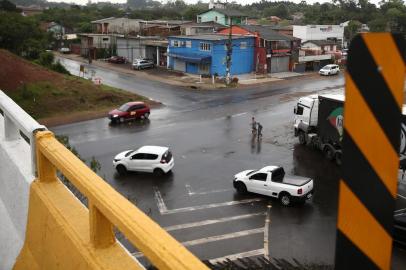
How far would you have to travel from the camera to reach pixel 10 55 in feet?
129

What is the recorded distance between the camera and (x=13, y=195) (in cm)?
477

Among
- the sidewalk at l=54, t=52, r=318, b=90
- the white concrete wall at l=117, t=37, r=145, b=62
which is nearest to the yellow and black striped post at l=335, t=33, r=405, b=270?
the sidewalk at l=54, t=52, r=318, b=90

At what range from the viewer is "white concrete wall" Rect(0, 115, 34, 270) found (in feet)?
14.5

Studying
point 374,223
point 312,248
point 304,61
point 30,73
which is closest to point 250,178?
point 312,248

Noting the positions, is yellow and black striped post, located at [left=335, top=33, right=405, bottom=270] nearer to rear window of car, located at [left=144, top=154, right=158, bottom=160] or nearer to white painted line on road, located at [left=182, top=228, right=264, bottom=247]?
white painted line on road, located at [left=182, top=228, right=264, bottom=247]

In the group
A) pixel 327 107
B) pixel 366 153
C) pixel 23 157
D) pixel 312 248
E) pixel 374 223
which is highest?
pixel 366 153

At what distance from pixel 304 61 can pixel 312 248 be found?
45080 mm

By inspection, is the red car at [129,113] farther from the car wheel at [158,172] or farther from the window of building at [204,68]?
the window of building at [204,68]

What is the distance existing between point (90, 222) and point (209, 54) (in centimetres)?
4627

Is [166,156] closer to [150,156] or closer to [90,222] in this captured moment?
[150,156]

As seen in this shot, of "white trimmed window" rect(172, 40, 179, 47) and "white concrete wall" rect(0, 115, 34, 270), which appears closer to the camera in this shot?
"white concrete wall" rect(0, 115, 34, 270)

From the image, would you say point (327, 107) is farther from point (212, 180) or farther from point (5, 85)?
point (5, 85)

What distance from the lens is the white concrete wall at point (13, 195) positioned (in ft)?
14.5

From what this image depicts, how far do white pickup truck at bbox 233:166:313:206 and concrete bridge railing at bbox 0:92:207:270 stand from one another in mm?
12663
